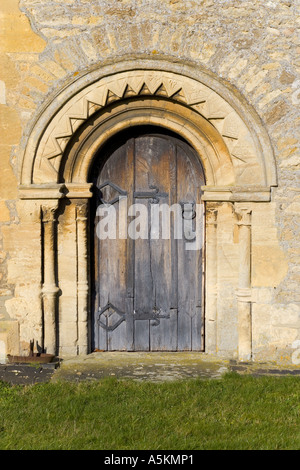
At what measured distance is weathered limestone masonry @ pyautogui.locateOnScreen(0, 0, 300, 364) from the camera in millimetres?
5738

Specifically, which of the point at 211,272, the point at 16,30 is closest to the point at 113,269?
the point at 211,272

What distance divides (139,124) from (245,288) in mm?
1957

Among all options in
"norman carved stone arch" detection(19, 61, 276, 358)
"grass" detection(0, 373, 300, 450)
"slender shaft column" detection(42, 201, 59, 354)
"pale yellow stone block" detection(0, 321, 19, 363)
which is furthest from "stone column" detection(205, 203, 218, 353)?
"pale yellow stone block" detection(0, 321, 19, 363)

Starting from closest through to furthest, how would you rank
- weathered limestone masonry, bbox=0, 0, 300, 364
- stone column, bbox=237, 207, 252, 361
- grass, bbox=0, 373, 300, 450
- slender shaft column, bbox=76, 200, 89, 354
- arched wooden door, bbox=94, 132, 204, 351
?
grass, bbox=0, 373, 300, 450
weathered limestone masonry, bbox=0, 0, 300, 364
stone column, bbox=237, 207, 252, 361
slender shaft column, bbox=76, 200, 89, 354
arched wooden door, bbox=94, 132, 204, 351

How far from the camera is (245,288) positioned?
5883 mm

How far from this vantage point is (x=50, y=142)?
19.2 feet

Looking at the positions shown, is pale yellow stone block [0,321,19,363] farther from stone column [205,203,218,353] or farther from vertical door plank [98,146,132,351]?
stone column [205,203,218,353]

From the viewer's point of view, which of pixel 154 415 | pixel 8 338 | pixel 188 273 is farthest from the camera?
pixel 188 273

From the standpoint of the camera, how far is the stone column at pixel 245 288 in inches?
231

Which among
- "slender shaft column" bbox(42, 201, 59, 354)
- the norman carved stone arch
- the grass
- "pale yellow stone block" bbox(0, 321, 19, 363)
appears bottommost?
the grass

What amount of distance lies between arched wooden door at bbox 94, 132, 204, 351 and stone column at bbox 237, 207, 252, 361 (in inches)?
22.0

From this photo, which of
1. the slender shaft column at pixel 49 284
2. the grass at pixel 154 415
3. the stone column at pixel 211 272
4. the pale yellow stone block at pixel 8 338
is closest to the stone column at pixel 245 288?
the stone column at pixel 211 272

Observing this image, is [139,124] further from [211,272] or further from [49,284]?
[49,284]

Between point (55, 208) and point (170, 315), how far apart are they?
164 cm
